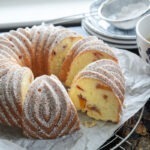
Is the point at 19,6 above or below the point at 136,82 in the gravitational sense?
above

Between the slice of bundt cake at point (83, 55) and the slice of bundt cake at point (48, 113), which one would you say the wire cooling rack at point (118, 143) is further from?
the slice of bundt cake at point (83, 55)

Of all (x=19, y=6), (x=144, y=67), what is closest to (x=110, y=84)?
(x=144, y=67)

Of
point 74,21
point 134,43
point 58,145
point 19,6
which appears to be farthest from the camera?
point 19,6

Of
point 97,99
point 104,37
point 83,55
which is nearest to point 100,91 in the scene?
point 97,99

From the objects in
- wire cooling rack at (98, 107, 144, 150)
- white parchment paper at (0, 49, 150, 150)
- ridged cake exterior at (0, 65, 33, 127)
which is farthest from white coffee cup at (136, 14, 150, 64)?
ridged cake exterior at (0, 65, 33, 127)

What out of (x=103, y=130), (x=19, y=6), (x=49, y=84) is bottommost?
(x=103, y=130)

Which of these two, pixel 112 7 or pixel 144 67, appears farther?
pixel 112 7

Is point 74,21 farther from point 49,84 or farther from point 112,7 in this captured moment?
point 49,84

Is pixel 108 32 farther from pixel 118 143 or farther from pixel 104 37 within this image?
pixel 118 143
